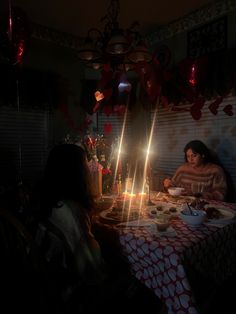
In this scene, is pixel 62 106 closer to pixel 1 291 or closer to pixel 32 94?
pixel 32 94

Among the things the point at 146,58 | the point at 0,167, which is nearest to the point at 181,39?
the point at 146,58

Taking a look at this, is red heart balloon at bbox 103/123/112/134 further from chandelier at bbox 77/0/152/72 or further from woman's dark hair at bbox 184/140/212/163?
chandelier at bbox 77/0/152/72

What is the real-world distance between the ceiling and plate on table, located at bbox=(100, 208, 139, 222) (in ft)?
7.55

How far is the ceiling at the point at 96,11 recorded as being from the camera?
111 inches

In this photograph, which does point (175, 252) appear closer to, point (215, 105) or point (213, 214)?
point (213, 214)

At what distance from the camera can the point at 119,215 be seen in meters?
1.59

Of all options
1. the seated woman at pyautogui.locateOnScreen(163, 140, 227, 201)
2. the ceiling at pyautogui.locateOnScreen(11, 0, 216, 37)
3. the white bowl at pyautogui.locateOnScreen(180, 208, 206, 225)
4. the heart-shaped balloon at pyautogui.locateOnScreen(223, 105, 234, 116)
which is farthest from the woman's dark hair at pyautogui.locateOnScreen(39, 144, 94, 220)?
the ceiling at pyautogui.locateOnScreen(11, 0, 216, 37)

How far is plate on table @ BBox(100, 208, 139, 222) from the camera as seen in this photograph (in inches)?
60.4

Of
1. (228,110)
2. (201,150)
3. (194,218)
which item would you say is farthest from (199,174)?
(194,218)

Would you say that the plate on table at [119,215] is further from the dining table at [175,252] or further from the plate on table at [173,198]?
the plate on table at [173,198]

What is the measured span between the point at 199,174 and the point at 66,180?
1755 millimetres

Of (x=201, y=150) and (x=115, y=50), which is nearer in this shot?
(x=115, y=50)

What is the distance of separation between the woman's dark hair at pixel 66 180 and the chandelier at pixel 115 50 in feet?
2.86

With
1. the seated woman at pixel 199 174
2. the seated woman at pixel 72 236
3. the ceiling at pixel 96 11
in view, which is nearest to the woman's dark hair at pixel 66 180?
the seated woman at pixel 72 236
